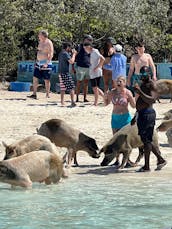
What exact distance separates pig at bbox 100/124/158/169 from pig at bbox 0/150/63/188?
1500mm

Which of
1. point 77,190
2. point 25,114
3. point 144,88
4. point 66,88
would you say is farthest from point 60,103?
point 77,190

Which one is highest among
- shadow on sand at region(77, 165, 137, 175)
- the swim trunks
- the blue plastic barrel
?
the swim trunks

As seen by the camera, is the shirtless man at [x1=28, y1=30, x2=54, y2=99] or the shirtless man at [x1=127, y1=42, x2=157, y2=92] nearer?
the shirtless man at [x1=127, y1=42, x2=157, y2=92]

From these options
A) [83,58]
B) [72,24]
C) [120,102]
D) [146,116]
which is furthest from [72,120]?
[72,24]

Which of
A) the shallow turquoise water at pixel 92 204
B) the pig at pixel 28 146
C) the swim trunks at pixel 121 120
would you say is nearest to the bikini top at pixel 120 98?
the swim trunks at pixel 121 120

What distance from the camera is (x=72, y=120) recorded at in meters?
15.6

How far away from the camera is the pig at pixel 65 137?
11766 millimetres

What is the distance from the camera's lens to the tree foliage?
25.8 m

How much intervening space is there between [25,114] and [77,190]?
6411mm

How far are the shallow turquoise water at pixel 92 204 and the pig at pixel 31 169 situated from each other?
0.14 m

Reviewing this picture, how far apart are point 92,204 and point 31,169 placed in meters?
1.07

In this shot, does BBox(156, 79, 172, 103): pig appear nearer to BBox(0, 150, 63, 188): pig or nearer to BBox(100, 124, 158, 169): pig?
BBox(100, 124, 158, 169): pig

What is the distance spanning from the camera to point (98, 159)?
41.8 feet

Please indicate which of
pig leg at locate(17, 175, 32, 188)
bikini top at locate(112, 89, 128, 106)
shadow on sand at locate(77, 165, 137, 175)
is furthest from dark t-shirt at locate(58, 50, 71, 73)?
pig leg at locate(17, 175, 32, 188)
